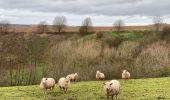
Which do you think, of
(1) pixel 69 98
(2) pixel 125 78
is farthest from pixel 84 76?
(1) pixel 69 98

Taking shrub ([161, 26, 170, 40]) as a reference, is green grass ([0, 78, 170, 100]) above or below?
below

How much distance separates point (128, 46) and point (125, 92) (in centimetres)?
2806

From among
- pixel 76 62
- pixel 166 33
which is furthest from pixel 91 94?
pixel 166 33

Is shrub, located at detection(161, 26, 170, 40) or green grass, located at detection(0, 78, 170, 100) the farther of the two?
shrub, located at detection(161, 26, 170, 40)

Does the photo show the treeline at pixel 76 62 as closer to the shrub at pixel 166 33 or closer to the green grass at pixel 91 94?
the green grass at pixel 91 94

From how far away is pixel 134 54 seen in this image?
47.7 meters

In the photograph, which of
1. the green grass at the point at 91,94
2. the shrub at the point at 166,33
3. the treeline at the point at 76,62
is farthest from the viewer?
the shrub at the point at 166,33

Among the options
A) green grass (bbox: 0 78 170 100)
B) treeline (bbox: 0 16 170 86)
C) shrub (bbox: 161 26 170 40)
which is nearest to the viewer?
green grass (bbox: 0 78 170 100)

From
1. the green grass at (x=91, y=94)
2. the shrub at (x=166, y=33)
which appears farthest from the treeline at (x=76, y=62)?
the shrub at (x=166, y=33)

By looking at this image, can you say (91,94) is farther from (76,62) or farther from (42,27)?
(42,27)

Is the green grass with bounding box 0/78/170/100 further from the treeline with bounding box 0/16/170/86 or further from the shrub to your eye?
the shrub

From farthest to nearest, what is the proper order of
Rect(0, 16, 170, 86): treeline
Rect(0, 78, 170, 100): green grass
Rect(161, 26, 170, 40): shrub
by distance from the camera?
1. Rect(161, 26, 170, 40): shrub
2. Rect(0, 16, 170, 86): treeline
3. Rect(0, 78, 170, 100): green grass

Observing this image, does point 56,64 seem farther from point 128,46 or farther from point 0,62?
point 128,46

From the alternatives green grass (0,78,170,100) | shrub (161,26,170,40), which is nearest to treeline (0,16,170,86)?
green grass (0,78,170,100)
